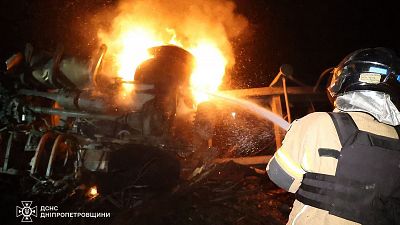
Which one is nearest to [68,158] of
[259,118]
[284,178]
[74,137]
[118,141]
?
[74,137]

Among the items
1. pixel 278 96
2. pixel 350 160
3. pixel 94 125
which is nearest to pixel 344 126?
pixel 350 160

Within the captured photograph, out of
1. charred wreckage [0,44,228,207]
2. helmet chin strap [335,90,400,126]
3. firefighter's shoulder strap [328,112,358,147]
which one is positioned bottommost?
charred wreckage [0,44,228,207]

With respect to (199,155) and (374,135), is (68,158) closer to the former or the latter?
(199,155)

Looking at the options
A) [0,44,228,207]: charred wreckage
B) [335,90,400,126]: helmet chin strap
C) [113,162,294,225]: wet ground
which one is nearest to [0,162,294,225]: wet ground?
[113,162,294,225]: wet ground

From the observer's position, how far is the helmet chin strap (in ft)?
7.46

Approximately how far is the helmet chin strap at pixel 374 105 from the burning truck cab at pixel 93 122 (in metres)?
4.70

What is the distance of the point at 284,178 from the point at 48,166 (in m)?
6.02

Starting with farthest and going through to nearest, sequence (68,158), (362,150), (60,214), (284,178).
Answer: (68,158) → (60,214) → (284,178) → (362,150)

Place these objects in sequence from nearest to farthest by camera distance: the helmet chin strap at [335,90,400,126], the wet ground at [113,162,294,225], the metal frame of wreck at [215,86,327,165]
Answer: the helmet chin strap at [335,90,400,126], the wet ground at [113,162,294,225], the metal frame of wreck at [215,86,327,165]

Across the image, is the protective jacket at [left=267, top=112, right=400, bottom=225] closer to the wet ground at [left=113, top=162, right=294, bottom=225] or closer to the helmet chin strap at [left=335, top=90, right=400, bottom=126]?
the helmet chin strap at [left=335, top=90, right=400, bottom=126]

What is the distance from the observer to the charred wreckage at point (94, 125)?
6.48 meters

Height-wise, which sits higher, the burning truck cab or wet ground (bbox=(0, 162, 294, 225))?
the burning truck cab

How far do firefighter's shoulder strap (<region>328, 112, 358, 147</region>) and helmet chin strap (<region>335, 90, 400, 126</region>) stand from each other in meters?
0.25

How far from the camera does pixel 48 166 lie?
650cm
